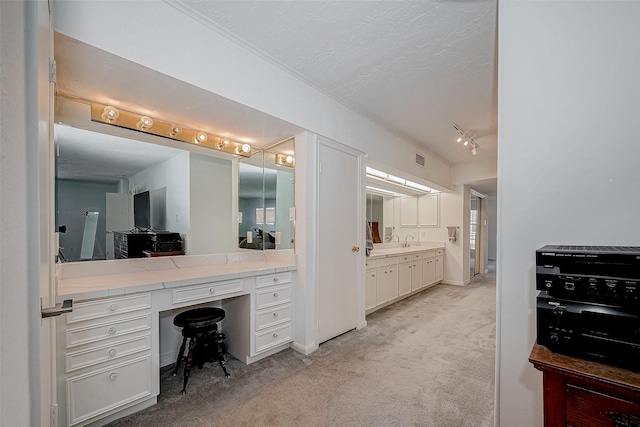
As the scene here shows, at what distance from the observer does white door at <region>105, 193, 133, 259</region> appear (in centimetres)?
219

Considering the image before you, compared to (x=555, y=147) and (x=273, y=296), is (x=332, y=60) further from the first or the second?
(x=273, y=296)

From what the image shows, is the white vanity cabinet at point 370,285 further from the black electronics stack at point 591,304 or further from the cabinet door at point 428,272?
the black electronics stack at point 591,304

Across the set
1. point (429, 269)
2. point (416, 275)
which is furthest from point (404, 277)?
point (429, 269)

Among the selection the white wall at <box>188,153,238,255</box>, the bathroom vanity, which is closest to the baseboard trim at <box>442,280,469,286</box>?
the bathroom vanity

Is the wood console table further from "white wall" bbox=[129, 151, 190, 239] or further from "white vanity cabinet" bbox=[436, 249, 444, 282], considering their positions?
"white vanity cabinet" bbox=[436, 249, 444, 282]

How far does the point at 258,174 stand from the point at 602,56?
2.92m

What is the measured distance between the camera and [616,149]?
1115 millimetres

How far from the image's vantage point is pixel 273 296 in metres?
2.59

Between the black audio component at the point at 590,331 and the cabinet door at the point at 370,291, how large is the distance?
2732mm

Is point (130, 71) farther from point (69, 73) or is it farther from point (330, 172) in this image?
point (330, 172)

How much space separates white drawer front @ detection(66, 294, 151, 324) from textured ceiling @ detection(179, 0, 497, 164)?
1.95 metres

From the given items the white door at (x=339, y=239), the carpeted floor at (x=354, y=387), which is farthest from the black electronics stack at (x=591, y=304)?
the white door at (x=339, y=239)

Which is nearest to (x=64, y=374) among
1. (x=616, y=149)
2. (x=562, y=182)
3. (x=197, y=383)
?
(x=197, y=383)

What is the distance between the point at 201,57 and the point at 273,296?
2.07 meters
